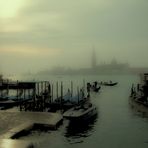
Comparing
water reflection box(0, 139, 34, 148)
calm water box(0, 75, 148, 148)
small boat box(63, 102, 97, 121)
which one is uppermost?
small boat box(63, 102, 97, 121)

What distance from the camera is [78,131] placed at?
4197cm

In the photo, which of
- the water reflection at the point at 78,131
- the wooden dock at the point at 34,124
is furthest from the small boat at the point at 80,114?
the wooden dock at the point at 34,124

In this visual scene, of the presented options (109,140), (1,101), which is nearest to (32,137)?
(109,140)

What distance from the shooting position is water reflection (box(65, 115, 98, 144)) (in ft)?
124

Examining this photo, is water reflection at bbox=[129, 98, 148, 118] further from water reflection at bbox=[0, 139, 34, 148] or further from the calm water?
water reflection at bbox=[0, 139, 34, 148]

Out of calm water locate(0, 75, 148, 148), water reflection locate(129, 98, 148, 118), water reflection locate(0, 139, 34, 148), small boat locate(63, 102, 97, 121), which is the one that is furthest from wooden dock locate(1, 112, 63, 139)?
water reflection locate(129, 98, 148, 118)

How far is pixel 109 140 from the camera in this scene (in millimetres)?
37812

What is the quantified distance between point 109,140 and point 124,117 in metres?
21.6

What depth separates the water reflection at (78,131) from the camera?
37688mm

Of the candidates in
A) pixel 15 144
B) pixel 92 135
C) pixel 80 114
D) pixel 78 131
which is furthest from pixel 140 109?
pixel 15 144

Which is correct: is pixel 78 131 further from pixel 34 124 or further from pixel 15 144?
pixel 15 144

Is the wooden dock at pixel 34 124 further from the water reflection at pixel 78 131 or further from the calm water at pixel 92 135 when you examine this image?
the water reflection at pixel 78 131

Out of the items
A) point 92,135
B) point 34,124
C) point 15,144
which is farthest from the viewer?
point 92,135

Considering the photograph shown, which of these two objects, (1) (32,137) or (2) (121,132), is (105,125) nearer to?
(2) (121,132)
